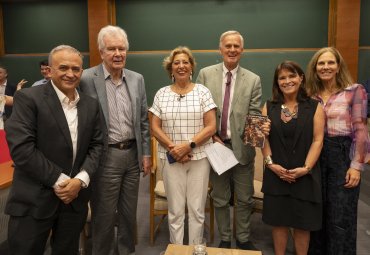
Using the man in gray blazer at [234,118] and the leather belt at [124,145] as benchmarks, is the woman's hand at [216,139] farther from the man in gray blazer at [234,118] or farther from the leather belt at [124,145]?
the leather belt at [124,145]

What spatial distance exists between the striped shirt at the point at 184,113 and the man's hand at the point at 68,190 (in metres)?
0.75

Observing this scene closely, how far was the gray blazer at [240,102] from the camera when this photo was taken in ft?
8.15

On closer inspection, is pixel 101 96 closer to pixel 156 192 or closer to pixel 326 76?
pixel 156 192

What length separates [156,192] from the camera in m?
2.86

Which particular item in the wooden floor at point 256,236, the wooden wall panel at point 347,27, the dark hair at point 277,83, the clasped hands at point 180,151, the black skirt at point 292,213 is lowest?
the wooden floor at point 256,236

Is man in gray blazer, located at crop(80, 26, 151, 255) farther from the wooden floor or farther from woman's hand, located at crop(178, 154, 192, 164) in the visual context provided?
the wooden floor

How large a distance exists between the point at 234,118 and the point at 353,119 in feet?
2.54

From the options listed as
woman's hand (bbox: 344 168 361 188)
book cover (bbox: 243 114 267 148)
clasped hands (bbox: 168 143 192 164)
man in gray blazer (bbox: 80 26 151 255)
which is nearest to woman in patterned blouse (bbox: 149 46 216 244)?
clasped hands (bbox: 168 143 192 164)

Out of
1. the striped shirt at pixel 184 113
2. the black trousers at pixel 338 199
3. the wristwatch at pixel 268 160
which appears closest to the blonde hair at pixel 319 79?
the black trousers at pixel 338 199

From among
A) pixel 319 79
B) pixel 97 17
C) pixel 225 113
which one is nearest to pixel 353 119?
pixel 319 79

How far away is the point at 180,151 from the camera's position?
7.39 feet

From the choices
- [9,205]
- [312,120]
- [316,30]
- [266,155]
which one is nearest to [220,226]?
[266,155]

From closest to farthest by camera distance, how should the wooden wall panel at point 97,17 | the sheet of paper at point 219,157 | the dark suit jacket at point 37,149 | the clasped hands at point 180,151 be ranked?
the dark suit jacket at point 37,149 → the clasped hands at point 180,151 → the sheet of paper at point 219,157 → the wooden wall panel at point 97,17

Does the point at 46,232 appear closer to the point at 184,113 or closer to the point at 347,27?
the point at 184,113
